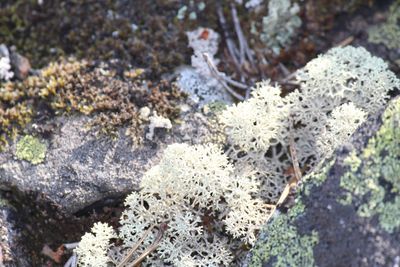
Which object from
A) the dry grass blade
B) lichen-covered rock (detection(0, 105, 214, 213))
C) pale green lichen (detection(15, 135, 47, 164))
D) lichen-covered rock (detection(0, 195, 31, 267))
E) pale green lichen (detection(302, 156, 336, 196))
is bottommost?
the dry grass blade

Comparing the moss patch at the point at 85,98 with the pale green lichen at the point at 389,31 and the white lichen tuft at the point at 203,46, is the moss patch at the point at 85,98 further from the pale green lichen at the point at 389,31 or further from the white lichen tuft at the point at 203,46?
the pale green lichen at the point at 389,31

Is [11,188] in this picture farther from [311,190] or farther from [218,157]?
[311,190]

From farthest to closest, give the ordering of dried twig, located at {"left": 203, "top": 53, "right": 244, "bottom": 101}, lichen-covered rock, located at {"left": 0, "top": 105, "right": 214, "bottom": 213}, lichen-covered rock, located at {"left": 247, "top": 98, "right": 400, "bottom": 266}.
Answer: dried twig, located at {"left": 203, "top": 53, "right": 244, "bottom": 101} → lichen-covered rock, located at {"left": 0, "top": 105, "right": 214, "bottom": 213} → lichen-covered rock, located at {"left": 247, "top": 98, "right": 400, "bottom": 266}

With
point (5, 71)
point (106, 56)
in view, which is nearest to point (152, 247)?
point (106, 56)

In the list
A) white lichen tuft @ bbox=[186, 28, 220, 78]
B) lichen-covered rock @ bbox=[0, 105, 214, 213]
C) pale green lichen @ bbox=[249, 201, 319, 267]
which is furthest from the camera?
white lichen tuft @ bbox=[186, 28, 220, 78]

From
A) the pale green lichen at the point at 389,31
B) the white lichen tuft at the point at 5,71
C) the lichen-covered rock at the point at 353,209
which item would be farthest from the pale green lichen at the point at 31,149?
the pale green lichen at the point at 389,31

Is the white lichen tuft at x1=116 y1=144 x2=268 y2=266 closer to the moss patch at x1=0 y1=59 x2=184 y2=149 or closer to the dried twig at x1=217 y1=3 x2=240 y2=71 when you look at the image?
the moss patch at x1=0 y1=59 x2=184 y2=149

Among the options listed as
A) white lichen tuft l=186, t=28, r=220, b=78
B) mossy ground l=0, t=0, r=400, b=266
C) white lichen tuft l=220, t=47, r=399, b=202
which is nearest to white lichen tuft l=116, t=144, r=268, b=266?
white lichen tuft l=220, t=47, r=399, b=202

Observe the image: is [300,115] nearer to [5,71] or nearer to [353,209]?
[353,209]
